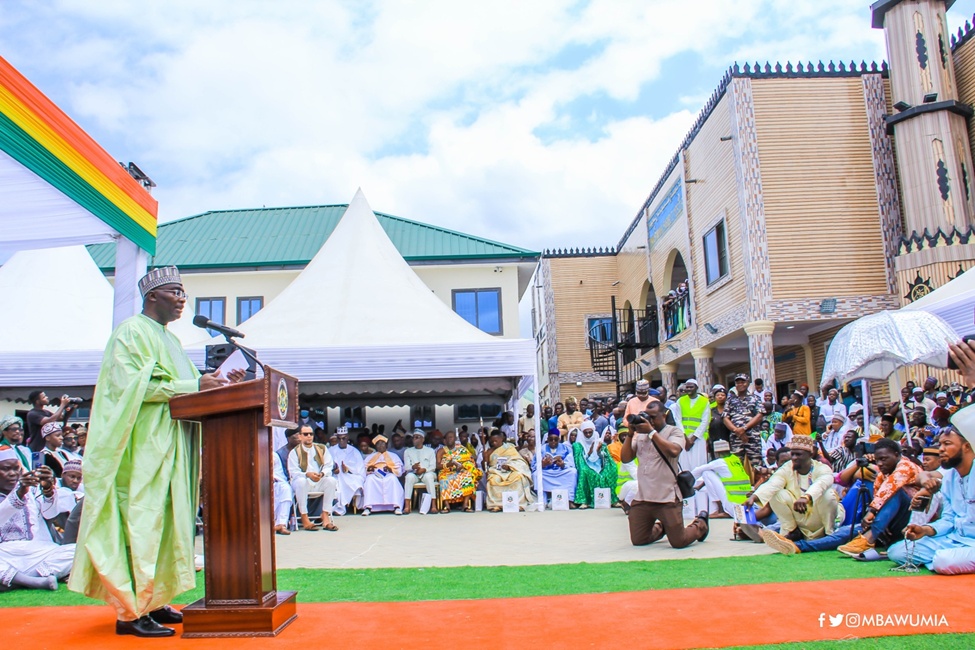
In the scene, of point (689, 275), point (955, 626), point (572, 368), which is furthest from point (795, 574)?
point (572, 368)

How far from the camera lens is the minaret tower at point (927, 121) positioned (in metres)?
14.3

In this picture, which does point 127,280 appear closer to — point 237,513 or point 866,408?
point 237,513

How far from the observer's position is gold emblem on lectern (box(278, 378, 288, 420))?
369 centimetres

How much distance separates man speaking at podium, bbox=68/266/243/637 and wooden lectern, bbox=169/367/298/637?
125mm

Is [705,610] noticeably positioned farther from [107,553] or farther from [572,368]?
[572,368]

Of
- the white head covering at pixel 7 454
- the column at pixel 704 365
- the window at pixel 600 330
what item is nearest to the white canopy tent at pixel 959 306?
the white head covering at pixel 7 454

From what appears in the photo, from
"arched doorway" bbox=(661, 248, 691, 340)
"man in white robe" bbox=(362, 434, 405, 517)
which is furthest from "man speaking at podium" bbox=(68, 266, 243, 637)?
"arched doorway" bbox=(661, 248, 691, 340)

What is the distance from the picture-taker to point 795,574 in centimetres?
496

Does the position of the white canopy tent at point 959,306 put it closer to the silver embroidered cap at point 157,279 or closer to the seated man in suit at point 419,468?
the seated man in suit at point 419,468

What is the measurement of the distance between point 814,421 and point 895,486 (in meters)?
6.30

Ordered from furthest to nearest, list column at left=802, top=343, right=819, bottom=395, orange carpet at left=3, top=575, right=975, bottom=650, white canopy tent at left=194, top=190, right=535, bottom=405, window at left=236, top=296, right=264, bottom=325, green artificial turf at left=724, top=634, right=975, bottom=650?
window at left=236, top=296, right=264, bottom=325, column at left=802, top=343, right=819, bottom=395, white canopy tent at left=194, top=190, right=535, bottom=405, orange carpet at left=3, top=575, right=975, bottom=650, green artificial turf at left=724, top=634, right=975, bottom=650

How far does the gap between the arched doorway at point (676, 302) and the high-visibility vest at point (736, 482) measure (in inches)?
469

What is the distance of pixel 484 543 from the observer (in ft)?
25.1

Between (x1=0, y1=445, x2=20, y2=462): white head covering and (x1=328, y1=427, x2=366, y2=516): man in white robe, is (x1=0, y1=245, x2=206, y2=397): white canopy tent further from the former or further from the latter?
(x1=0, y1=445, x2=20, y2=462): white head covering
